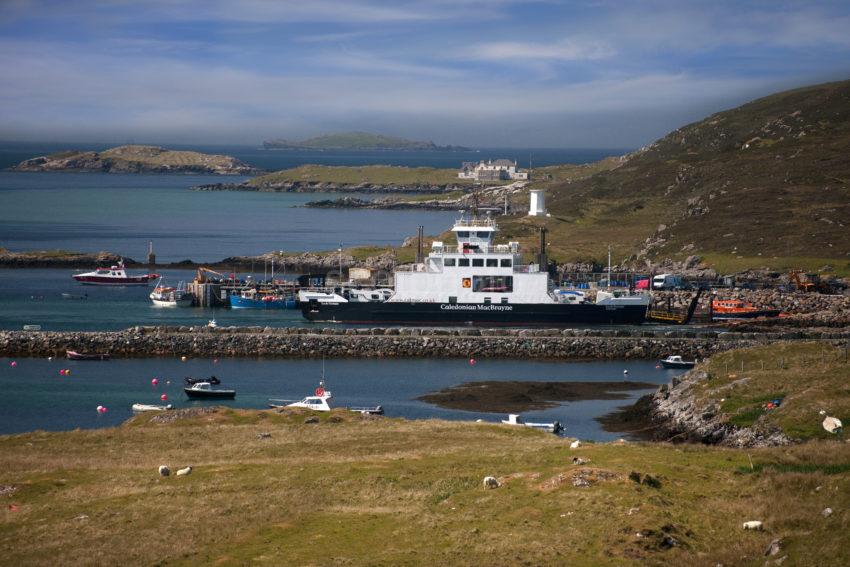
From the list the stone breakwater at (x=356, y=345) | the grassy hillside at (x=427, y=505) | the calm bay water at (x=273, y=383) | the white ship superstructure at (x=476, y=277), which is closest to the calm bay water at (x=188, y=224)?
the white ship superstructure at (x=476, y=277)

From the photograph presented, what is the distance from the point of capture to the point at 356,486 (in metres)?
22.2

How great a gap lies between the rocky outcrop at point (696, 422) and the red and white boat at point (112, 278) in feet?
171

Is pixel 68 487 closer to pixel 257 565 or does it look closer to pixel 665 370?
pixel 257 565

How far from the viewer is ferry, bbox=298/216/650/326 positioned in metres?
62.4

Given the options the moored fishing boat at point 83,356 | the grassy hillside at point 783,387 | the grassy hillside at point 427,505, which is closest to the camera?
the grassy hillside at point 427,505

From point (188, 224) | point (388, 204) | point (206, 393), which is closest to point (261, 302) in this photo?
point (206, 393)

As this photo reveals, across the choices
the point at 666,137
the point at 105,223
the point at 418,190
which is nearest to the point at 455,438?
the point at 105,223

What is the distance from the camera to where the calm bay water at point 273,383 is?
39.5 metres

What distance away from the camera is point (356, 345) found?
52969mm

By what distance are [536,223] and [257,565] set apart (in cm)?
8834

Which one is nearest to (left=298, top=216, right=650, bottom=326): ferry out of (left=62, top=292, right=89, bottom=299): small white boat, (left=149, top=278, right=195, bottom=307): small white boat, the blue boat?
the blue boat

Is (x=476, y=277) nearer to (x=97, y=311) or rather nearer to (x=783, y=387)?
(x=97, y=311)

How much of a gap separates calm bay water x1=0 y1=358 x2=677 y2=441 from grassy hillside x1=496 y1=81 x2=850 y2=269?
3583 centimetres

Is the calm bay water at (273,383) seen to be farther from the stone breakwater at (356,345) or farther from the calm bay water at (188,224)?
the calm bay water at (188,224)
